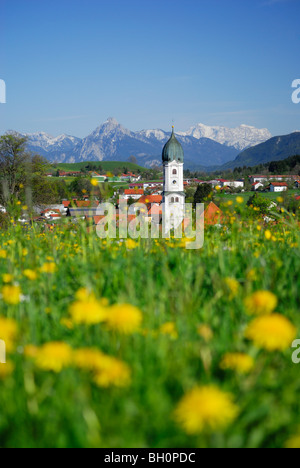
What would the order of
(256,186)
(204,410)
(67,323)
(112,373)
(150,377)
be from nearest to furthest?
(204,410), (112,373), (150,377), (67,323), (256,186)

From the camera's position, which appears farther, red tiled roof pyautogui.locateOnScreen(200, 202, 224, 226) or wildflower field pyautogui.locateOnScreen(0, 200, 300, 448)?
red tiled roof pyautogui.locateOnScreen(200, 202, 224, 226)

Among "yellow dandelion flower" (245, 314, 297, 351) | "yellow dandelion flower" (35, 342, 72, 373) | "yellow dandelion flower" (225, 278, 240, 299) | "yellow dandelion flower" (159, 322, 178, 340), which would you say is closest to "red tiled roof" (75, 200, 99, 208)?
"yellow dandelion flower" (225, 278, 240, 299)

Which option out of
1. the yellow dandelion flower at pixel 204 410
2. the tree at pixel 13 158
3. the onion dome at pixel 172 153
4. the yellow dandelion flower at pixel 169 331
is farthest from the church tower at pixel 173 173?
the yellow dandelion flower at pixel 204 410

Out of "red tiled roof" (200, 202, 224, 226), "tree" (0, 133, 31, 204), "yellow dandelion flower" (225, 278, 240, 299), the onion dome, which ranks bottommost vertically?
"yellow dandelion flower" (225, 278, 240, 299)

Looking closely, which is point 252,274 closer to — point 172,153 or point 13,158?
point 13,158

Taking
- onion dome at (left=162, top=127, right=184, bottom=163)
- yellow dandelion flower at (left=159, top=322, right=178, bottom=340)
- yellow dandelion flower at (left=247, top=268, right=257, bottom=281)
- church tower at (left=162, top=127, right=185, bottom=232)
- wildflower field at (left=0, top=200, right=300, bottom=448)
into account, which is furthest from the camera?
onion dome at (left=162, top=127, right=184, bottom=163)

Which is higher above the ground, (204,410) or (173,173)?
(173,173)

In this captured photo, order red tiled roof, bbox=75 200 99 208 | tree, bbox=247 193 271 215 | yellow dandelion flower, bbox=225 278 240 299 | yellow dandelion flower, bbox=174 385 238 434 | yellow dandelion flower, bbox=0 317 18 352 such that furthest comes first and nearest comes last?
1. tree, bbox=247 193 271 215
2. red tiled roof, bbox=75 200 99 208
3. yellow dandelion flower, bbox=225 278 240 299
4. yellow dandelion flower, bbox=0 317 18 352
5. yellow dandelion flower, bbox=174 385 238 434

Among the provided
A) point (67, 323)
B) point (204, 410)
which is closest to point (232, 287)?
point (67, 323)

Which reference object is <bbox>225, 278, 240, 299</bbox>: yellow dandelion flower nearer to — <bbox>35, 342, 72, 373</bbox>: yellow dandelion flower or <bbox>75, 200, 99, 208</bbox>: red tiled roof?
<bbox>35, 342, 72, 373</bbox>: yellow dandelion flower

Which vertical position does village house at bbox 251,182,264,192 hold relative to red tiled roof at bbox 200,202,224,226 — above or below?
above
